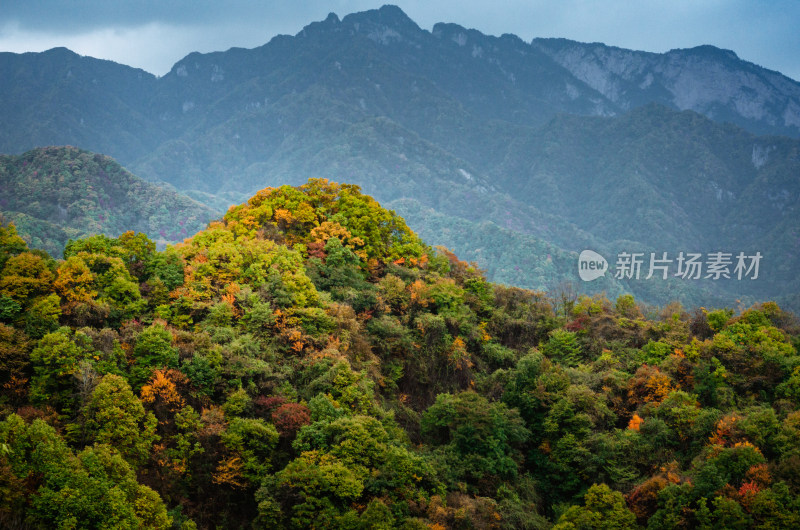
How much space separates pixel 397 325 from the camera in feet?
121

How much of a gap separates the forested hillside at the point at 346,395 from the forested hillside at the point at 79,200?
225 ft

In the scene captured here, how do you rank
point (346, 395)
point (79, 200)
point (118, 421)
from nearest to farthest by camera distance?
point (118, 421) → point (346, 395) → point (79, 200)

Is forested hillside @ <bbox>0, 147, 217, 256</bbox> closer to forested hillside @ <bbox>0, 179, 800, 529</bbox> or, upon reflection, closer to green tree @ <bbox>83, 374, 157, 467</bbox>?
forested hillside @ <bbox>0, 179, 800, 529</bbox>

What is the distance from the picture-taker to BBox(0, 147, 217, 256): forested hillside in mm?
106750

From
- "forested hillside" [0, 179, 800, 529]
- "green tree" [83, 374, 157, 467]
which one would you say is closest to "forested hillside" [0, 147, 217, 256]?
"forested hillside" [0, 179, 800, 529]

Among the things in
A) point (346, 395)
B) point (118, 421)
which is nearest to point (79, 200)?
point (346, 395)

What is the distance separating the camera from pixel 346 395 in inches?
1103

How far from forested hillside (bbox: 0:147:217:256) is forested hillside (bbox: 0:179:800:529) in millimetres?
68548

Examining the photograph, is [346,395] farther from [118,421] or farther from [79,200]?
[79,200]

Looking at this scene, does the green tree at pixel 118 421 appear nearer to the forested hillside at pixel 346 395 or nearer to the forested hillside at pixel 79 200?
the forested hillside at pixel 346 395

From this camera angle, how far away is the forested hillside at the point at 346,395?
23.1 m

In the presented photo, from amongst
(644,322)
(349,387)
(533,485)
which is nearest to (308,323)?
(349,387)

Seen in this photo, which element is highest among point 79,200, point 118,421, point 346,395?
point 79,200

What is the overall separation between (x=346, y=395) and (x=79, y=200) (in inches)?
4117
